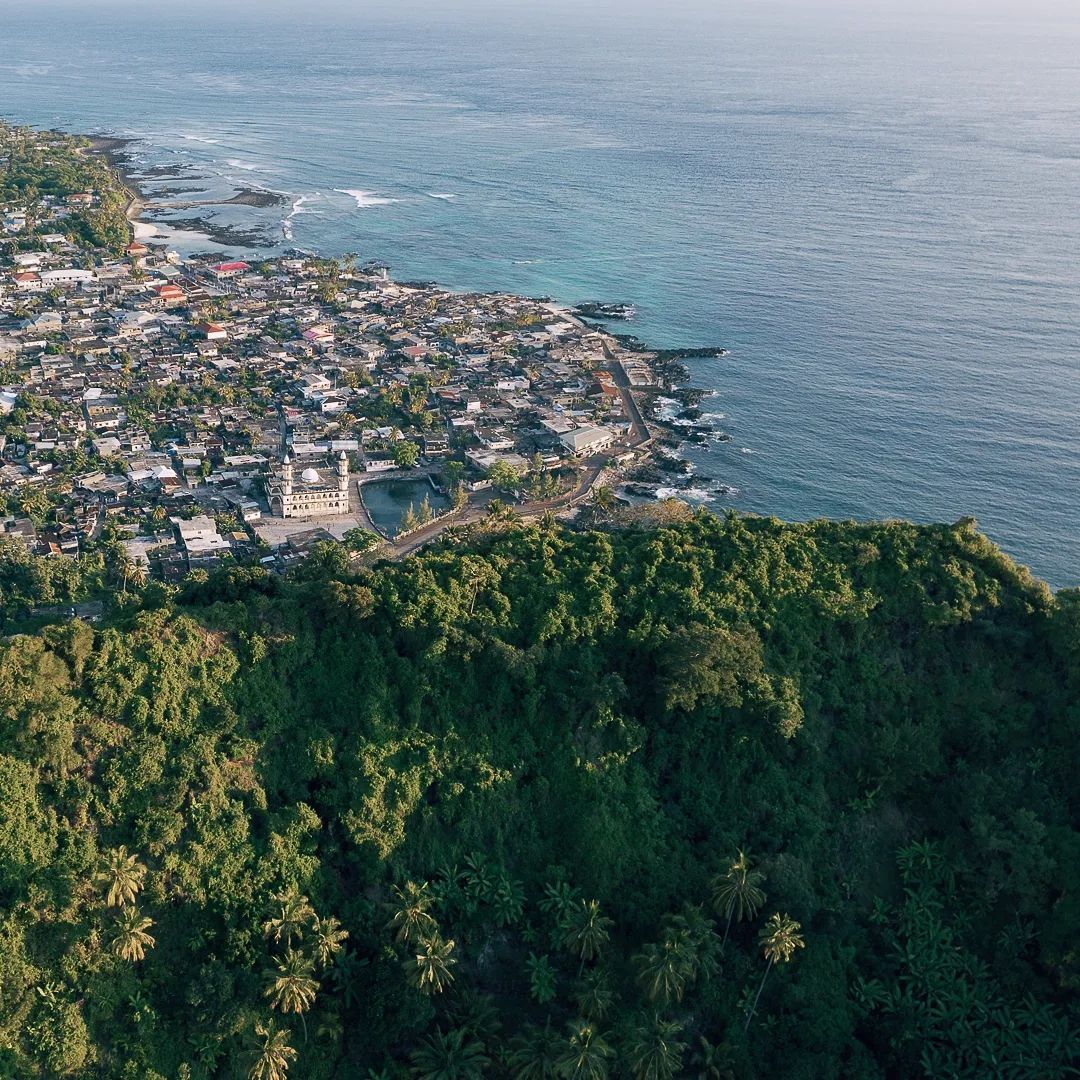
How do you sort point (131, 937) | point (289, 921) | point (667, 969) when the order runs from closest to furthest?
1. point (131, 937)
2. point (667, 969)
3. point (289, 921)

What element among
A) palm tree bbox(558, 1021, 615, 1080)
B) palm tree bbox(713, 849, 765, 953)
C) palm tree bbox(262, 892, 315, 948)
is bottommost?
palm tree bbox(558, 1021, 615, 1080)

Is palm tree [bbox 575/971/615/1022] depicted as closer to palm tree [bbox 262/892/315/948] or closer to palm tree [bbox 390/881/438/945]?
palm tree [bbox 390/881/438/945]

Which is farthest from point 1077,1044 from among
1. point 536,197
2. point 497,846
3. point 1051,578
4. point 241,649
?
point 536,197

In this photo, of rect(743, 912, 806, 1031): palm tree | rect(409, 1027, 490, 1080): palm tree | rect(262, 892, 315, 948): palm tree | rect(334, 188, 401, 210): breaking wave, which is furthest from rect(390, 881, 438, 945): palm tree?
rect(334, 188, 401, 210): breaking wave

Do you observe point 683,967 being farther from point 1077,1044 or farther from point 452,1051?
point 1077,1044

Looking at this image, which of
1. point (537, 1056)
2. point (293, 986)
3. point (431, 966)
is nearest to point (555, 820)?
point (431, 966)

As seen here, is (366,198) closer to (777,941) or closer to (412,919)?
(412,919)

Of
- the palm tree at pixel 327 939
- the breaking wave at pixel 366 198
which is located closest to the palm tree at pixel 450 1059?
the palm tree at pixel 327 939

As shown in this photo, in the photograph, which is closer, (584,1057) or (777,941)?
(584,1057)
